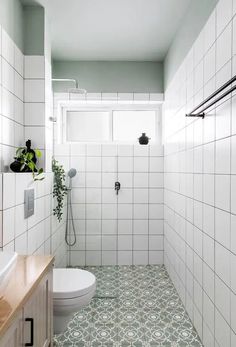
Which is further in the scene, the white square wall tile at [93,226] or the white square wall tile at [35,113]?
the white square wall tile at [93,226]

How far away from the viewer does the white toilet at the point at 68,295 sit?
63.5 inches

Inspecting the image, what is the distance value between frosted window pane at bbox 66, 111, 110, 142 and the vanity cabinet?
2.13 meters

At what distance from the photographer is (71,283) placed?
1749 millimetres

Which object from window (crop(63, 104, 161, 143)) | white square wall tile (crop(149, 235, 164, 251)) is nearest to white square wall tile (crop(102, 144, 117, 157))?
window (crop(63, 104, 161, 143))

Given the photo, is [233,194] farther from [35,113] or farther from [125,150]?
[125,150]

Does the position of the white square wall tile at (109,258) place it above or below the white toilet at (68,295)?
below

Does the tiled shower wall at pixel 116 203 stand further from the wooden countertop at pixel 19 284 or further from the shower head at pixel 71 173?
the wooden countertop at pixel 19 284

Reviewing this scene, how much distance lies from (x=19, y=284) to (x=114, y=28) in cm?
231

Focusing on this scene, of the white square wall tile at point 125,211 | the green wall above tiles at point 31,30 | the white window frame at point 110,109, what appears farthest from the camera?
the white window frame at point 110,109

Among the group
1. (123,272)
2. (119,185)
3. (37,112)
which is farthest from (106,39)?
(123,272)

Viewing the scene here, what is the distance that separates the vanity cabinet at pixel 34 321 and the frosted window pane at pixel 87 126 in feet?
7.00

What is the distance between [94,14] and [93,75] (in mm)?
865

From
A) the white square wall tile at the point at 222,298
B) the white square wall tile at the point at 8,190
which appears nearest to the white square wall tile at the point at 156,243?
the white square wall tile at the point at 222,298

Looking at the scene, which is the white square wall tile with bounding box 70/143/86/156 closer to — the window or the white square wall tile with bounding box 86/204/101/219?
the window
